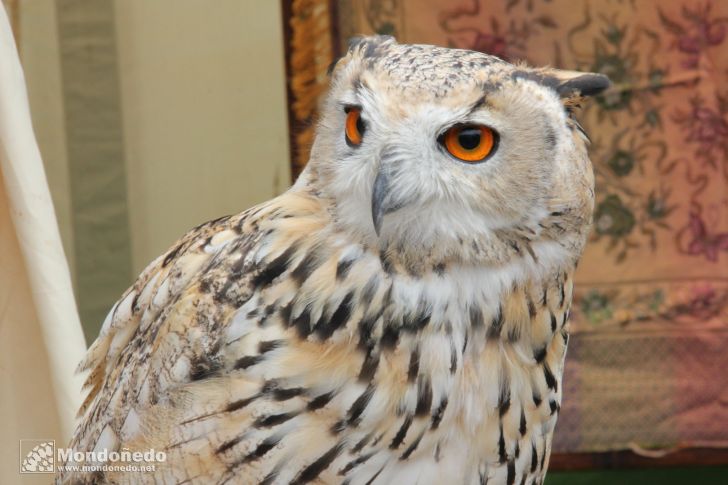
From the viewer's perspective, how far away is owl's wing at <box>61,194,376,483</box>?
0.88 metres

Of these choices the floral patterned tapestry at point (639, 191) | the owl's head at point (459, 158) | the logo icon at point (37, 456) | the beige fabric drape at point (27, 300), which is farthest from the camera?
the floral patterned tapestry at point (639, 191)

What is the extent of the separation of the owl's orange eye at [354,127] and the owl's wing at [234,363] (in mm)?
86

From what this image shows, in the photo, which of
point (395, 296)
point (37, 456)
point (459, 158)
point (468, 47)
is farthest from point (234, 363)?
point (468, 47)

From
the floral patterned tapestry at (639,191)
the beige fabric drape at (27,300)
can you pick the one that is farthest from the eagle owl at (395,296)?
the floral patterned tapestry at (639,191)

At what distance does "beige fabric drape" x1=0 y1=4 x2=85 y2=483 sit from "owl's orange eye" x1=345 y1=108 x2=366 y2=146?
20.9 inches

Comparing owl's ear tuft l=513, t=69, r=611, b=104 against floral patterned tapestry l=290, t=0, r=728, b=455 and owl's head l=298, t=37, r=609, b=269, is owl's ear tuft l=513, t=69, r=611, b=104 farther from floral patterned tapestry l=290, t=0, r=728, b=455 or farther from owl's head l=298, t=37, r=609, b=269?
floral patterned tapestry l=290, t=0, r=728, b=455

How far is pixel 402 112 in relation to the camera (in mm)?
827

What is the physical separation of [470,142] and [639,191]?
118 cm

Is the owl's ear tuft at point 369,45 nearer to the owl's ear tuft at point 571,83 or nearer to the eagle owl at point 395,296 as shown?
the eagle owl at point 395,296

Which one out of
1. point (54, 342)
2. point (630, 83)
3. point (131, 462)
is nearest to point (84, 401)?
point (54, 342)

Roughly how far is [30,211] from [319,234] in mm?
511

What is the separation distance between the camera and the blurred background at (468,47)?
183 cm

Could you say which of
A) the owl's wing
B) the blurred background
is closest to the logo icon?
the owl's wing

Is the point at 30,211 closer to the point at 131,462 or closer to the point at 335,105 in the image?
the point at 131,462
